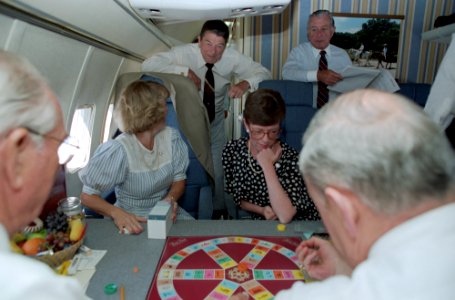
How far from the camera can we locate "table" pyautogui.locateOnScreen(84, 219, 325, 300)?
1.45 metres

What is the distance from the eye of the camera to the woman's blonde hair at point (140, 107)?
227cm

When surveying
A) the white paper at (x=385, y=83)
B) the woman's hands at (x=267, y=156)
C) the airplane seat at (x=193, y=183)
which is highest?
the white paper at (x=385, y=83)

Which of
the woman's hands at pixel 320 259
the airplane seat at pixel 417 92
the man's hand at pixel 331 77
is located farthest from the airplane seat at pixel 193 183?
the airplane seat at pixel 417 92

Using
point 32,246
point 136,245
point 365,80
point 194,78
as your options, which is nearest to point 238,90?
point 194,78

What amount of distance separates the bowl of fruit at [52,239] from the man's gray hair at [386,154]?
4.04 ft

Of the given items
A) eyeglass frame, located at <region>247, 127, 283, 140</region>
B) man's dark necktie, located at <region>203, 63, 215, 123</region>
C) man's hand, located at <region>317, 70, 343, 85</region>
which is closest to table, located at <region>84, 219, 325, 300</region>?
eyeglass frame, located at <region>247, 127, 283, 140</region>

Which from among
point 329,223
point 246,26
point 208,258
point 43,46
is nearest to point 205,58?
point 246,26

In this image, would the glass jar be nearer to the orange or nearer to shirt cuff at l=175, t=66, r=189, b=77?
the orange

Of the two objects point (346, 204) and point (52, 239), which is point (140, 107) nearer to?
point (52, 239)

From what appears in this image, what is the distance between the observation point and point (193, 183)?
2939 millimetres

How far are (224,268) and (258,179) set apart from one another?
906mm

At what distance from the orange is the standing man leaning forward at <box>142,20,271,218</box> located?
71.4 inches

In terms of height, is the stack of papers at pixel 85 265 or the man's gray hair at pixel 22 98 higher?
the man's gray hair at pixel 22 98

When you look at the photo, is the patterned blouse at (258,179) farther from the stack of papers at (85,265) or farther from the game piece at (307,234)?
the stack of papers at (85,265)
